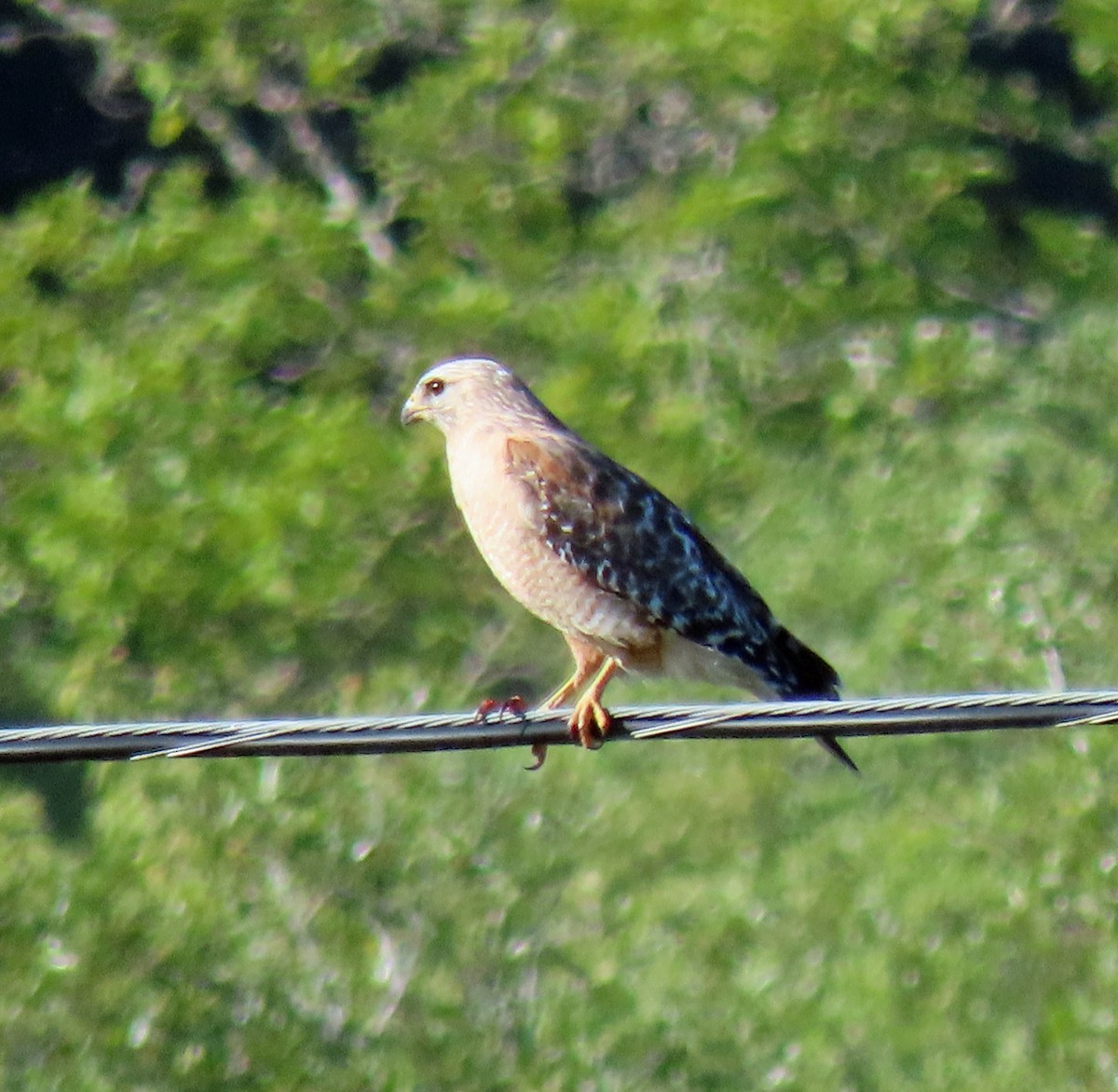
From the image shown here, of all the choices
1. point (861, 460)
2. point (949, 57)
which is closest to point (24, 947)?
point (861, 460)

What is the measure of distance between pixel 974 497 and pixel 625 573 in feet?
10.3

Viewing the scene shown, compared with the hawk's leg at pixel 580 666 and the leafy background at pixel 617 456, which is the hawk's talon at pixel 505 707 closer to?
the hawk's leg at pixel 580 666

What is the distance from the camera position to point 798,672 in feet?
20.6

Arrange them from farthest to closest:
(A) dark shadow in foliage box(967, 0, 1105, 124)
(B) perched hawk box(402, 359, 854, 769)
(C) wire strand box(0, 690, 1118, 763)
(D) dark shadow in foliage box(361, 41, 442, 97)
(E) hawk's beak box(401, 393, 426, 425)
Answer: (D) dark shadow in foliage box(361, 41, 442, 97) → (A) dark shadow in foliage box(967, 0, 1105, 124) → (E) hawk's beak box(401, 393, 426, 425) → (B) perched hawk box(402, 359, 854, 769) → (C) wire strand box(0, 690, 1118, 763)

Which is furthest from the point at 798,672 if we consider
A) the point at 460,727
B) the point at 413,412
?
the point at 460,727

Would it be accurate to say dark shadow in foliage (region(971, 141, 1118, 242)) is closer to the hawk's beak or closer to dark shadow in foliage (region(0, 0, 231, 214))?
dark shadow in foliage (region(0, 0, 231, 214))

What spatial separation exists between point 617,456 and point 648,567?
146 inches

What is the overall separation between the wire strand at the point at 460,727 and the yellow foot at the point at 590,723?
0.93 m

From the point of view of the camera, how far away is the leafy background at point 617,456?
8.70 meters

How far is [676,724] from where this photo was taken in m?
3.98

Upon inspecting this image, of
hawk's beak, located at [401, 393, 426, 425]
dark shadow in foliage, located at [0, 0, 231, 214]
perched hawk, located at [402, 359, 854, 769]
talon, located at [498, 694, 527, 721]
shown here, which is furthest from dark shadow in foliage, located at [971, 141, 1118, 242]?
talon, located at [498, 694, 527, 721]

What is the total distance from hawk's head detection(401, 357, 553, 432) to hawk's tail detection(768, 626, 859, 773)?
111 cm

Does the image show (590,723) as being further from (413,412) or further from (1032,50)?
(1032,50)

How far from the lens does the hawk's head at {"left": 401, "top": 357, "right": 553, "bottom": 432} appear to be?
22.0 ft
